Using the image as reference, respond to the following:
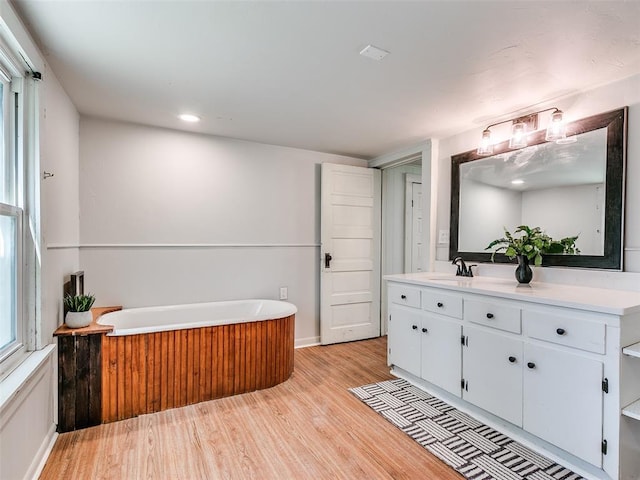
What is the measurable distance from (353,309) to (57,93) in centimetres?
324

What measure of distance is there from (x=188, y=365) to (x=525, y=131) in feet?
9.81

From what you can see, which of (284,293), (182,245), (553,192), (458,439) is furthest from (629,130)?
(182,245)

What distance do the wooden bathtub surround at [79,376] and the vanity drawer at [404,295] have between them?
209 cm

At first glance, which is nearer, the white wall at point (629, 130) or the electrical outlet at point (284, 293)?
the white wall at point (629, 130)

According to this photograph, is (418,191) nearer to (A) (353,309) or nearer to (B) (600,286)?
(A) (353,309)

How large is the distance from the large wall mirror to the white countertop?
0.23 metres

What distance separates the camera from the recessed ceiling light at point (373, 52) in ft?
5.59

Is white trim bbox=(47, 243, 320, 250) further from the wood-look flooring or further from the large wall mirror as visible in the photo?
the large wall mirror

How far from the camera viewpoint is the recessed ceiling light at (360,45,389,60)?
1704 mm

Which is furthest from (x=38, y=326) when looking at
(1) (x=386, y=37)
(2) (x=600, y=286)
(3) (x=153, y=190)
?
(2) (x=600, y=286)

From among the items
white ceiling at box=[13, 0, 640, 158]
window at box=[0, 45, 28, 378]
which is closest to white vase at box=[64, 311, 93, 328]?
window at box=[0, 45, 28, 378]

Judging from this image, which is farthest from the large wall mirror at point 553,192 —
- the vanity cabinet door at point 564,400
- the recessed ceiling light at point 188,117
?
the recessed ceiling light at point 188,117

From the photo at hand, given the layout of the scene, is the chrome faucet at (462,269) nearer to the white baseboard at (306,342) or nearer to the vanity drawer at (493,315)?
the vanity drawer at (493,315)

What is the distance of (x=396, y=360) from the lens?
2812 millimetres
